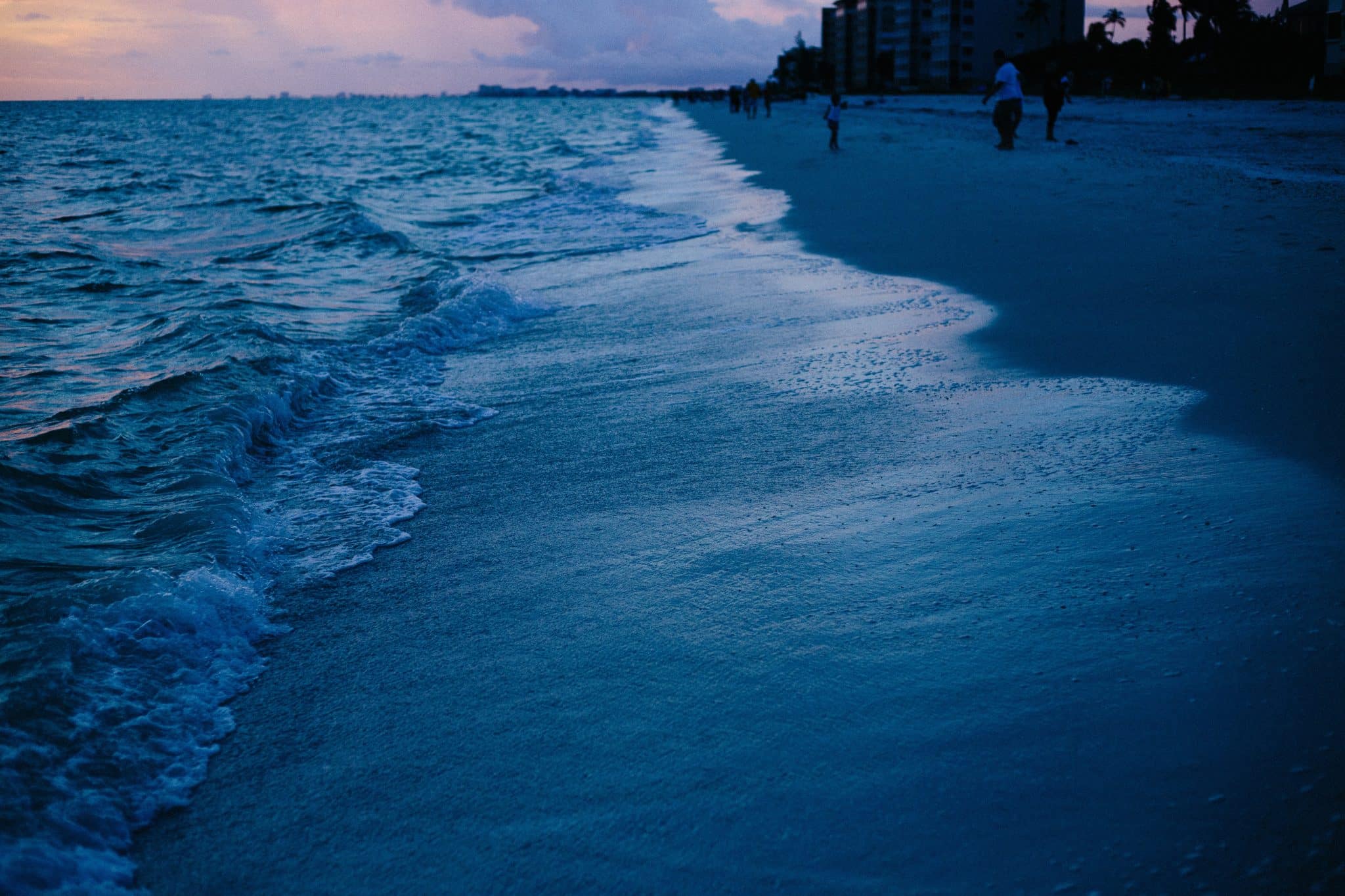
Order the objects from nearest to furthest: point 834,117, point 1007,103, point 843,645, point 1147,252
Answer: point 843,645, point 1147,252, point 1007,103, point 834,117

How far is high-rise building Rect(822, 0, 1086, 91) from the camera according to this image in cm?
10375

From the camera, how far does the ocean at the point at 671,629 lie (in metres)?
1.81

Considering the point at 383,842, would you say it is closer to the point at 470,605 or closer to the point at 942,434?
the point at 470,605

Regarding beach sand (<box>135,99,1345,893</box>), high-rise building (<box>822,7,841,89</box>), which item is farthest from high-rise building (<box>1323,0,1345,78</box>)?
high-rise building (<box>822,7,841,89</box>)

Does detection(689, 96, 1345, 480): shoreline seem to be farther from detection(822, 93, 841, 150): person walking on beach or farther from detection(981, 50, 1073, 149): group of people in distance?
detection(822, 93, 841, 150): person walking on beach

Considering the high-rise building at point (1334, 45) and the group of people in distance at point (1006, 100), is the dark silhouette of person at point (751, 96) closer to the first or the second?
the high-rise building at point (1334, 45)

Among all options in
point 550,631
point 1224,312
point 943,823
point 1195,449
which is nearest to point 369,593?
point 550,631

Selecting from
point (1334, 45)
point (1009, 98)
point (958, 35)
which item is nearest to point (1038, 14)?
point (958, 35)

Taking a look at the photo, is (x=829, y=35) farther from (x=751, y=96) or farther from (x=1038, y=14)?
(x=751, y=96)

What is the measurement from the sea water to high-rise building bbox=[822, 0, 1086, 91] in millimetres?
90458

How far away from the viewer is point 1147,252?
6.82m

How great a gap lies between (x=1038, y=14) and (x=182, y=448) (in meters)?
116

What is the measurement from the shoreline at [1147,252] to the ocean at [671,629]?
12.0 inches

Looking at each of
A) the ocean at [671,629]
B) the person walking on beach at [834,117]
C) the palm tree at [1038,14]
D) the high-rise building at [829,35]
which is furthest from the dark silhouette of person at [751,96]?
the high-rise building at [829,35]
